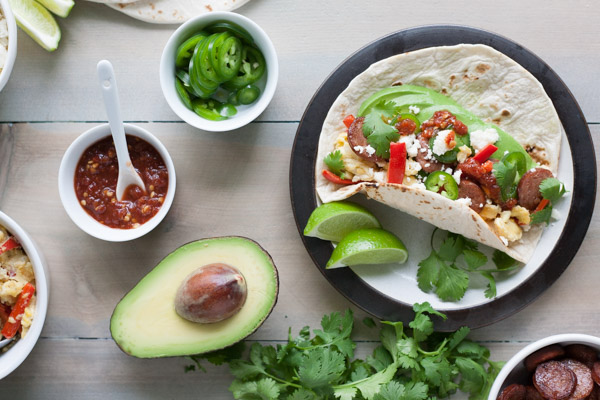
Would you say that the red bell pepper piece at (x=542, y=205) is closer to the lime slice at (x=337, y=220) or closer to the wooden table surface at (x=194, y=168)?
the wooden table surface at (x=194, y=168)

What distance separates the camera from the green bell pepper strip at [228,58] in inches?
98.0

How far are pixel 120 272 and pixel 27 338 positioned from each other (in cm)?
48

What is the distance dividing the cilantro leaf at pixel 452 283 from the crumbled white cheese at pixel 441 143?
53 cm

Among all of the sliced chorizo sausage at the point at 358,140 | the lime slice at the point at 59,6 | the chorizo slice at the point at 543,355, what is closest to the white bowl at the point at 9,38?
the lime slice at the point at 59,6

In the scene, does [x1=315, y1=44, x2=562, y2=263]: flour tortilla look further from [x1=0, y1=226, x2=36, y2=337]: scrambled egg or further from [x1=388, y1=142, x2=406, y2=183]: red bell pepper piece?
[x1=0, y1=226, x2=36, y2=337]: scrambled egg

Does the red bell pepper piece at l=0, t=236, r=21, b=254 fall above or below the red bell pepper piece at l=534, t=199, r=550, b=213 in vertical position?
below

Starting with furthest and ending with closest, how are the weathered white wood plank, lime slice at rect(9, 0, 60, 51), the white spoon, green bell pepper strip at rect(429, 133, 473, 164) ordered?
1. the weathered white wood plank
2. lime slice at rect(9, 0, 60, 51)
3. green bell pepper strip at rect(429, 133, 473, 164)
4. the white spoon

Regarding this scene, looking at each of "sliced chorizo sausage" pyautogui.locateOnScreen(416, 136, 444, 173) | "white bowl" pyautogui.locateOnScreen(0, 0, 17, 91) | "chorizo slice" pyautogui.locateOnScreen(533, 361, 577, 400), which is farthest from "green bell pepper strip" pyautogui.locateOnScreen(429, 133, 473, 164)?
"white bowl" pyautogui.locateOnScreen(0, 0, 17, 91)

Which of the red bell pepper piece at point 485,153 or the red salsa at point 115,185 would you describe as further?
the red salsa at point 115,185

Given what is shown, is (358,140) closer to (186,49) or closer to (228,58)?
(228,58)

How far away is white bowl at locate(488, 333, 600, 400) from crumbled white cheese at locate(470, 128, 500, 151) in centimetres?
84

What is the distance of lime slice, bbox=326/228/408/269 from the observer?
245cm

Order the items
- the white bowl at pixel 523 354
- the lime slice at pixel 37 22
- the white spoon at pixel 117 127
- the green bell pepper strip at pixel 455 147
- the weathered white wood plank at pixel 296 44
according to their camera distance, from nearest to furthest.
Result: the white spoon at pixel 117 127
the white bowl at pixel 523 354
the green bell pepper strip at pixel 455 147
the lime slice at pixel 37 22
the weathered white wood plank at pixel 296 44

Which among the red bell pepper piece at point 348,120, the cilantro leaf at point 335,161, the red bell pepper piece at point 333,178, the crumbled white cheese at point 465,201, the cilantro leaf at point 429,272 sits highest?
the red bell pepper piece at point 348,120
